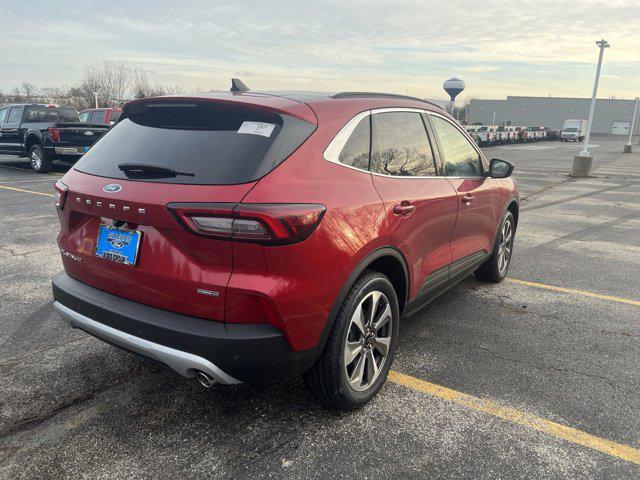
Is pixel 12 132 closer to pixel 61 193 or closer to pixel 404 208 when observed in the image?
pixel 61 193

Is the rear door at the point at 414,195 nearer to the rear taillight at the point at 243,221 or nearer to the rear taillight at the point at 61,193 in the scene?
the rear taillight at the point at 243,221

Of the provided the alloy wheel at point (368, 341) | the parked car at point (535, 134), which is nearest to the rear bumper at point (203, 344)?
the alloy wheel at point (368, 341)

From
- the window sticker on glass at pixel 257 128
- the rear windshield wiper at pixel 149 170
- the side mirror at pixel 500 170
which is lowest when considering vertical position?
the side mirror at pixel 500 170

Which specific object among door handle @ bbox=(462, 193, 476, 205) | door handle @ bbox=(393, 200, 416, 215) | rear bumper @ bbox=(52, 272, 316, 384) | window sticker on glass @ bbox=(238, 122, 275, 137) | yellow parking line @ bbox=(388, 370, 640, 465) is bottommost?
yellow parking line @ bbox=(388, 370, 640, 465)

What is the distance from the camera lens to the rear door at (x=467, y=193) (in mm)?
3836

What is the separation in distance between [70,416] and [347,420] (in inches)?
60.6

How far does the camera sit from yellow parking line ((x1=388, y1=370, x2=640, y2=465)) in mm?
2594

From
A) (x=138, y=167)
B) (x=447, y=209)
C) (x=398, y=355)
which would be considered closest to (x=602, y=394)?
(x=398, y=355)

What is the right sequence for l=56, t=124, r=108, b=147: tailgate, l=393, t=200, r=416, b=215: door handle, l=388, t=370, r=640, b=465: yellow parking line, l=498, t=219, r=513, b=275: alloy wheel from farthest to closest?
1. l=56, t=124, r=108, b=147: tailgate
2. l=498, t=219, r=513, b=275: alloy wheel
3. l=393, t=200, r=416, b=215: door handle
4. l=388, t=370, r=640, b=465: yellow parking line

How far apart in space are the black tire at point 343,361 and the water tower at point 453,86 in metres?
24.8

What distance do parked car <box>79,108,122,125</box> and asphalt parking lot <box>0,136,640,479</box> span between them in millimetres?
13105

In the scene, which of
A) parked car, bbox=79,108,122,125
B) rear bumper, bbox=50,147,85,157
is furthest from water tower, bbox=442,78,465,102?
rear bumper, bbox=50,147,85,157

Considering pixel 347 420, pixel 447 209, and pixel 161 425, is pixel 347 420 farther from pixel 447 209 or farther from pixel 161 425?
pixel 447 209

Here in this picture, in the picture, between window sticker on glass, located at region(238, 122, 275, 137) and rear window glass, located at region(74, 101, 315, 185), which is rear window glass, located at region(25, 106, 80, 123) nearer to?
rear window glass, located at region(74, 101, 315, 185)
